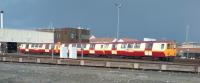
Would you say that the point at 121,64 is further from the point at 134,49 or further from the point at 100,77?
the point at 134,49

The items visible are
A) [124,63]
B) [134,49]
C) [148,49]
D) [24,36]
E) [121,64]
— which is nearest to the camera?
[124,63]

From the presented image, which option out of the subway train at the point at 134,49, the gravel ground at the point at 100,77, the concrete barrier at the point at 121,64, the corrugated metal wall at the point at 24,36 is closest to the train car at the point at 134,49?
the subway train at the point at 134,49

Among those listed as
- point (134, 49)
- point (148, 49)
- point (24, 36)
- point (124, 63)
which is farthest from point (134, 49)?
point (24, 36)

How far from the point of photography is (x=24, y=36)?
334ft

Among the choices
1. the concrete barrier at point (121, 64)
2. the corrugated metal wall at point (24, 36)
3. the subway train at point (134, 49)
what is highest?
the corrugated metal wall at point (24, 36)

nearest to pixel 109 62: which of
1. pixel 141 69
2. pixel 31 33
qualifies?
pixel 141 69

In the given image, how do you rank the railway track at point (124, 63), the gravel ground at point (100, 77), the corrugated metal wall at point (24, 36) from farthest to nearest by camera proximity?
the corrugated metal wall at point (24, 36) < the railway track at point (124, 63) < the gravel ground at point (100, 77)

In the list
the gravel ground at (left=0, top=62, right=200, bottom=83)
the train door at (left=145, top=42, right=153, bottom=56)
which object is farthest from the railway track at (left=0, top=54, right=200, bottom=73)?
the train door at (left=145, top=42, right=153, bottom=56)

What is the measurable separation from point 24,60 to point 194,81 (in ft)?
91.4

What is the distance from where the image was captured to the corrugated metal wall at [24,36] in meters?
95.5

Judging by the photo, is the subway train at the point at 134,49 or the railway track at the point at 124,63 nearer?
Answer: the railway track at the point at 124,63

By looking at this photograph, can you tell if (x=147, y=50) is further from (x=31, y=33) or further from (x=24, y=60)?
(x=31, y=33)

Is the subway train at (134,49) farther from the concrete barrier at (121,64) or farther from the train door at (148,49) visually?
the concrete barrier at (121,64)

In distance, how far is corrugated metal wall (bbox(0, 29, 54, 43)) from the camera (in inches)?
3759
